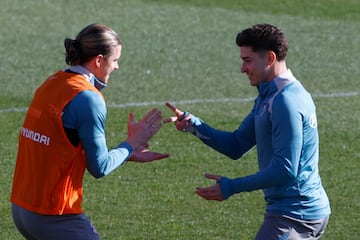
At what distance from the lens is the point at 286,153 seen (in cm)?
→ 637

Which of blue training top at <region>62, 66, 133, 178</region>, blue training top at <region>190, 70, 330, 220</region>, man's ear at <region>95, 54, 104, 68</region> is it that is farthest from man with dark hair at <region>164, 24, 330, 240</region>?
man's ear at <region>95, 54, 104, 68</region>

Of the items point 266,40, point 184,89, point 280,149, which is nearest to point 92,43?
point 266,40

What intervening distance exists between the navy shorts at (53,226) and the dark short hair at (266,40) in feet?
5.02

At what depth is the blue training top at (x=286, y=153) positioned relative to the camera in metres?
6.39

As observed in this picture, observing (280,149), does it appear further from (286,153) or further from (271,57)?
(271,57)

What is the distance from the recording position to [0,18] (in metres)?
19.0

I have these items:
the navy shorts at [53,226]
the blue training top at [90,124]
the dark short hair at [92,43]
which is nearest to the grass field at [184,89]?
the navy shorts at [53,226]

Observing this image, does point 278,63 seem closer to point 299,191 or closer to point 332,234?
point 299,191

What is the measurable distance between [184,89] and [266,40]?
322 inches

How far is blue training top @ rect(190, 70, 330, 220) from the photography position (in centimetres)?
639

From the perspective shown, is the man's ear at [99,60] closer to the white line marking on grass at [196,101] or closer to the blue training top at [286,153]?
the blue training top at [286,153]

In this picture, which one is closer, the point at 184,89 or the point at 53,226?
the point at 53,226

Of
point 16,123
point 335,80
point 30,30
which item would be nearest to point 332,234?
point 16,123

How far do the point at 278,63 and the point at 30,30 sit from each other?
473 inches
